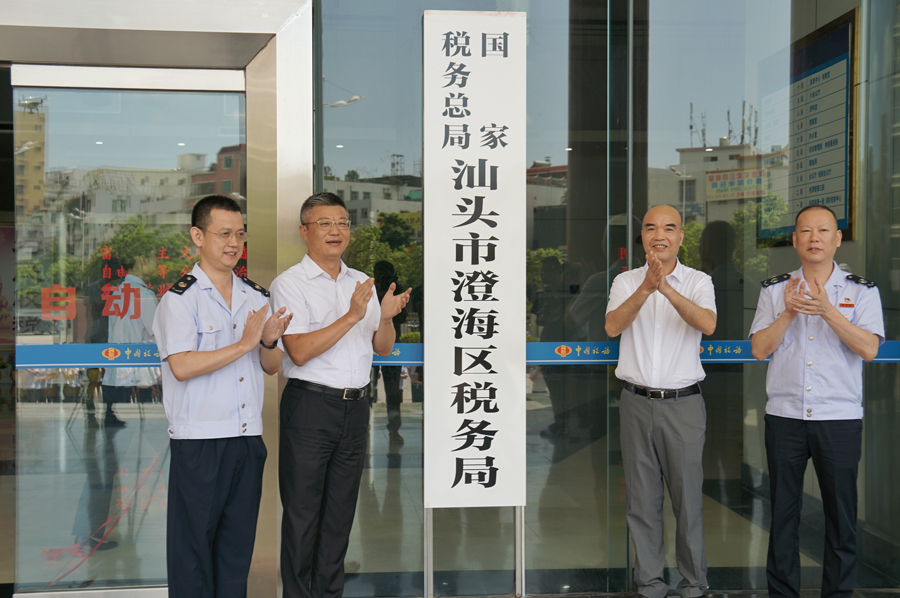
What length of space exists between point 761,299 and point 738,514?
4.00 ft

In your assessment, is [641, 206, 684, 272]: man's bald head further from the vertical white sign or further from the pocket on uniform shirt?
the pocket on uniform shirt

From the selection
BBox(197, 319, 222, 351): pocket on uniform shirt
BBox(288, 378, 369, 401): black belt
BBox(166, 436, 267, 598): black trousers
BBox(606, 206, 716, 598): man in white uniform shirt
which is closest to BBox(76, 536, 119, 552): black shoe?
BBox(166, 436, 267, 598): black trousers

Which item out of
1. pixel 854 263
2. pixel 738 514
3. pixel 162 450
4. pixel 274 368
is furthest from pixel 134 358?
pixel 854 263

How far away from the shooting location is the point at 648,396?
9.52 ft

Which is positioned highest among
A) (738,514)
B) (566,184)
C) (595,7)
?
(595,7)

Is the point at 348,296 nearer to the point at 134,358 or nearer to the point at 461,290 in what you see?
the point at 461,290

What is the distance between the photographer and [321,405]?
2637mm

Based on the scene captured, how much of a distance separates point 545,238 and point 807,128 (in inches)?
59.7

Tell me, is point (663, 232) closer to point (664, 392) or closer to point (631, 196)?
point (631, 196)

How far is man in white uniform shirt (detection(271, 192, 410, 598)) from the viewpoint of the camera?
264 cm

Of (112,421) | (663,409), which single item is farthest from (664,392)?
(112,421)

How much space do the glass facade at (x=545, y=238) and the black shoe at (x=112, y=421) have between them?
0.05 ft

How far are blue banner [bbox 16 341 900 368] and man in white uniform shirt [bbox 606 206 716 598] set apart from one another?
326 millimetres

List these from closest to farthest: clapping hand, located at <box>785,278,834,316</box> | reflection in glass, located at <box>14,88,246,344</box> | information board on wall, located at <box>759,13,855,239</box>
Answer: clapping hand, located at <box>785,278,834,316</box>
reflection in glass, located at <box>14,88,246,344</box>
information board on wall, located at <box>759,13,855,239</box>
